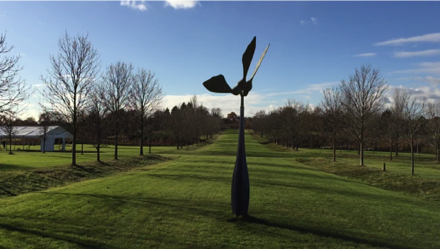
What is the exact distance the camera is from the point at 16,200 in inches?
467

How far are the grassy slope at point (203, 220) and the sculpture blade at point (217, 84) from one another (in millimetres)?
4426

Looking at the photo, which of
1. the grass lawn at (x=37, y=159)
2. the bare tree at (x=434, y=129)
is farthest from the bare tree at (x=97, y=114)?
the bare tree at (x=434, y=129)

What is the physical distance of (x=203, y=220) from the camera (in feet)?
31.8

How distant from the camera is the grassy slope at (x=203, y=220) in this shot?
7832mm

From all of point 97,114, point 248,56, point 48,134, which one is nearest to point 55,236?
point 248,56

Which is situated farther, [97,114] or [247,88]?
[97,114]

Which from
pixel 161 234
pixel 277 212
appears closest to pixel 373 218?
pixel 277 212

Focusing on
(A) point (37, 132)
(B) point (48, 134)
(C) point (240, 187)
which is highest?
(A) point (37, 132)

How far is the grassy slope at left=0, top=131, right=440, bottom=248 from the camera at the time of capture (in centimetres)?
783

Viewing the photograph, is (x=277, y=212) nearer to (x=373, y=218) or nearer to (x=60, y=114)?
(x=373, y=218)

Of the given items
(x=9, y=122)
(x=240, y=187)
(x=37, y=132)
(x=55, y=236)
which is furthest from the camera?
(x=37, y=132)

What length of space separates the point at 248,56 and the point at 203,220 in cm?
597

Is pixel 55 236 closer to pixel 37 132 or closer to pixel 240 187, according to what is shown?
pixel 240 187

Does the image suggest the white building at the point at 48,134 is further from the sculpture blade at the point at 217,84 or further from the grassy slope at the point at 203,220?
the sculpture blade at the point at 217,84
